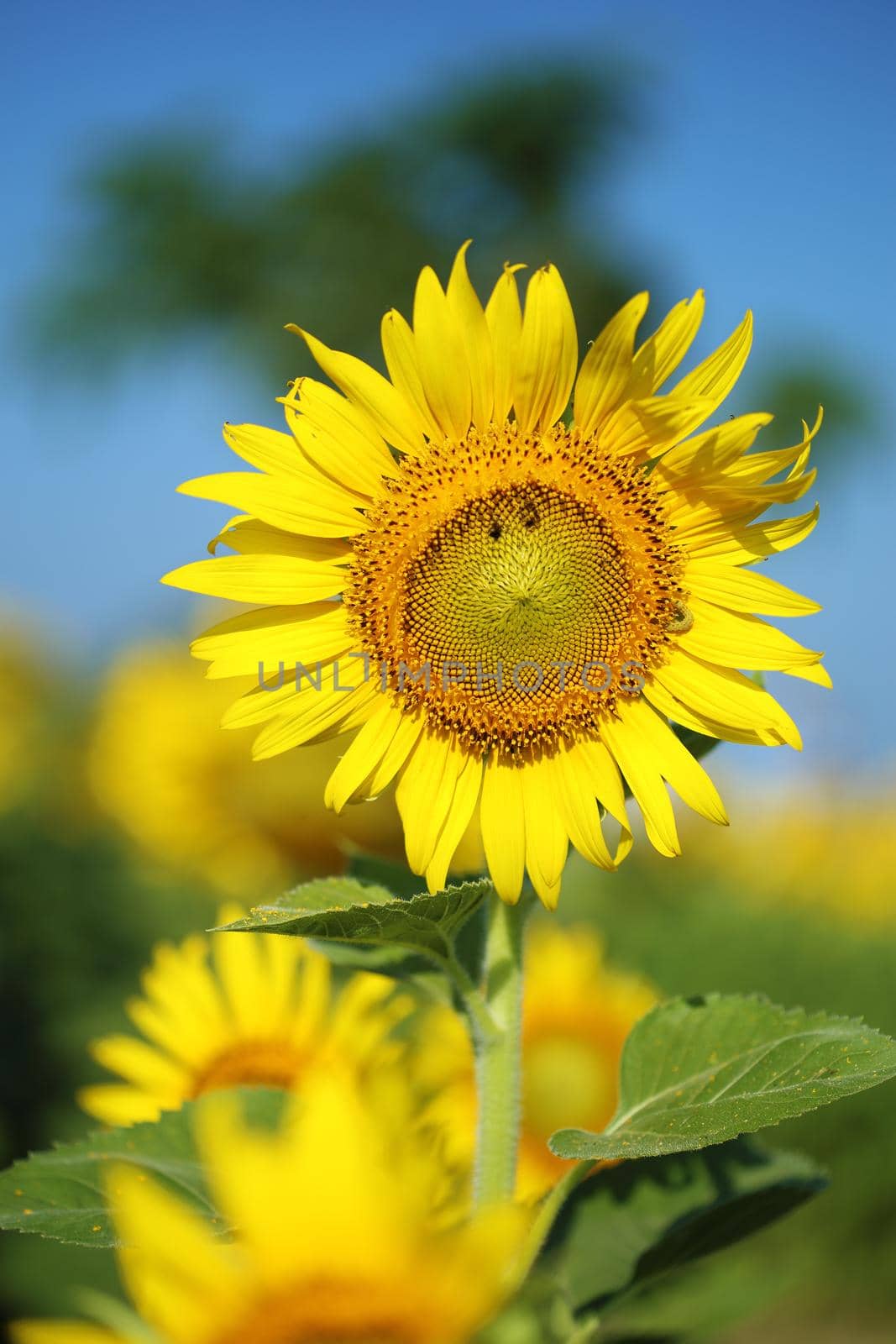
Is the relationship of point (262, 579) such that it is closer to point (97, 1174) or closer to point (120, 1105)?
point (97, 1174)

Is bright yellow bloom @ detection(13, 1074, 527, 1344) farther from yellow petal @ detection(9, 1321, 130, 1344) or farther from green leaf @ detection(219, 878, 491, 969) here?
green leaf @ detection(219, 878, 491, 969)

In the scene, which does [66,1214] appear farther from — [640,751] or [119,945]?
[119,945]

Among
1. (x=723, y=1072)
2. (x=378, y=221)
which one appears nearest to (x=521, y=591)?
(x=723, y=1072)

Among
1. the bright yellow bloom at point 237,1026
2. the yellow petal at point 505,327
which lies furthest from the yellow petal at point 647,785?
the bright yellow bloom at point 237,1026

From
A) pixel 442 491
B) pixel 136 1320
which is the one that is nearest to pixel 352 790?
pixel 442 491

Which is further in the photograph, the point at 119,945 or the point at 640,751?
the point at 119,945

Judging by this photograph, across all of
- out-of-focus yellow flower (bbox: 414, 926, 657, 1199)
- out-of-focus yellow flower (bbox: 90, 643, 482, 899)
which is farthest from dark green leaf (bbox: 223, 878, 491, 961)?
out-of-focus yellow flower (bbox: 90, 643, 482, 899)
